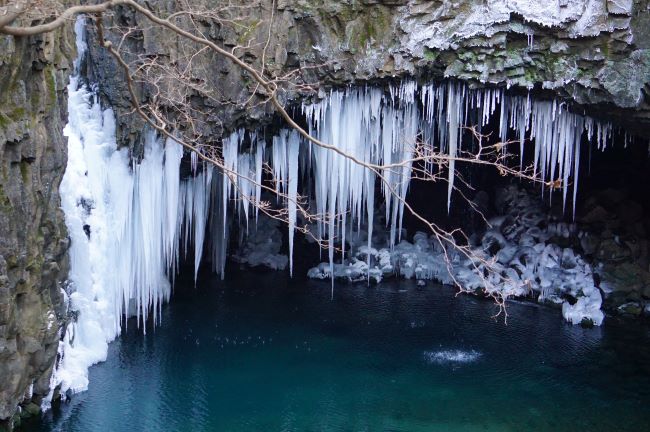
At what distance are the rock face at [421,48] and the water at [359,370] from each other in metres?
3.51

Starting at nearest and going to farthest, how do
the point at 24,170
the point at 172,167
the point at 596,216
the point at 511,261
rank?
the point at 24,170
the point at 172,167
the point at 596,216
the point at 511,261

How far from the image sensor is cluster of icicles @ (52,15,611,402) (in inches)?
386

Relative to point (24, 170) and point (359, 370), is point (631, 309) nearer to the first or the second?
point (359, 370)

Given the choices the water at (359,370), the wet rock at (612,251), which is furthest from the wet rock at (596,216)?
the water at (359,370)

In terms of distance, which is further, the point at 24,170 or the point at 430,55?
the point at 430,55

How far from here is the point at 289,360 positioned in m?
10.8

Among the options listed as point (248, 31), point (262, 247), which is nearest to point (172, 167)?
point (248, 31)

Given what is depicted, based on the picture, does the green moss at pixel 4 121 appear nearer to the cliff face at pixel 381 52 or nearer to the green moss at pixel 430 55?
the cliff face at pixel 381 52

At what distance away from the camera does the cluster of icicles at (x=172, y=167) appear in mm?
9812

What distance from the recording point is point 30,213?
279 inches

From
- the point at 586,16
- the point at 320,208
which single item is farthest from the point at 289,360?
the point at 586,16

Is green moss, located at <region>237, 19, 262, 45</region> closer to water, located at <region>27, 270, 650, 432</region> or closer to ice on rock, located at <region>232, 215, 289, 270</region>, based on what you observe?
Result: water, located at <region>27, 270, 650, 432</region>

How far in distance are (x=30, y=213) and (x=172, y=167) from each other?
12.6ft

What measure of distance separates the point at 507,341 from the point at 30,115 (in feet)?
27.7
